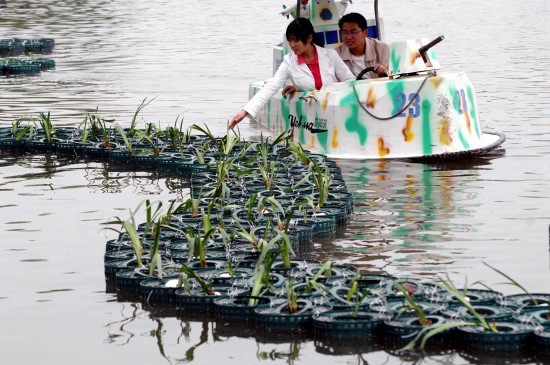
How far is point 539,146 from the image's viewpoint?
14.6 meters

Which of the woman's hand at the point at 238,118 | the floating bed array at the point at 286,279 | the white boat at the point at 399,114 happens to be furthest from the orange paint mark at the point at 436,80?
the woman's hand at the point at 238,118

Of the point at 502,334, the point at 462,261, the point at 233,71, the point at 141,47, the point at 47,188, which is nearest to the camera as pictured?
the point at 502,334

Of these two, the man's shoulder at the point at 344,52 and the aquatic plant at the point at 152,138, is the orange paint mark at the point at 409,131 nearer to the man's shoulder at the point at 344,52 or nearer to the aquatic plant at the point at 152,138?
the man's shoulder at the point at 344,52

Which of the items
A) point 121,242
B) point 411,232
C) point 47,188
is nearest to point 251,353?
point 121,242

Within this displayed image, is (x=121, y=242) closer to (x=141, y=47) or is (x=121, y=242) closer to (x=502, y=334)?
(x=502, y=334)

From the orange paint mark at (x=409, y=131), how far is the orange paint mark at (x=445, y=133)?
0.29 meters

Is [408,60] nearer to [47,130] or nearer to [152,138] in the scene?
[152,138]

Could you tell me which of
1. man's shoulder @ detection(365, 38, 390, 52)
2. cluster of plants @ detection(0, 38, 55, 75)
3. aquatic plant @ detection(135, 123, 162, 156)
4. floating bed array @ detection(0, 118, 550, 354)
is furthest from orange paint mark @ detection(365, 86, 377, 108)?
cluster of plants @ detection(0, 38, 55, 75)

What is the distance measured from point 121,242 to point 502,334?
10.4ft

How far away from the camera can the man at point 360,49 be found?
14070mm

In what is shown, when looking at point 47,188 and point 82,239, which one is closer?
point 82,239

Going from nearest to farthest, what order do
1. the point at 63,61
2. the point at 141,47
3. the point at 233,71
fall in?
1. the point at 233,71
2. the point at 63,61
3. the point at 141,47

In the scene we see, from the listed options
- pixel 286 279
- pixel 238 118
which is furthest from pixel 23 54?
pixel 286 279

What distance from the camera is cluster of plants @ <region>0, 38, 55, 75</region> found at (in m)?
24.8
